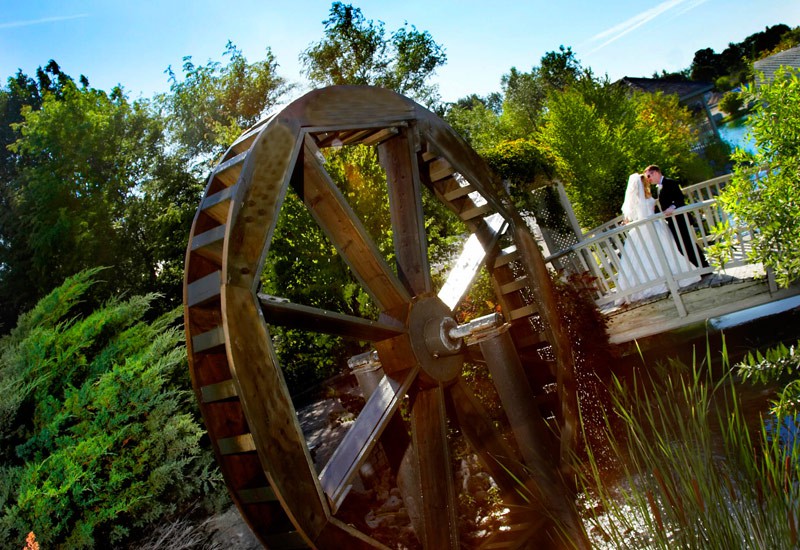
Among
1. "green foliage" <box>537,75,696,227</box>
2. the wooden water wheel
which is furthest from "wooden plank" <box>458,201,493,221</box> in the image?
"green foliage" <box>537,75,696,227</box>


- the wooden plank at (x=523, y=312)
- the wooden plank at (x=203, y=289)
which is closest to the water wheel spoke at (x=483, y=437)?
the wooden plank at (x=523, y=312)

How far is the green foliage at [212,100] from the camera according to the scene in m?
18.7

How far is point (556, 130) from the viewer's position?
65.5ft

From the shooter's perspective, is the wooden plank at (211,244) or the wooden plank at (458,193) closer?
the wooden plank at (211,244)

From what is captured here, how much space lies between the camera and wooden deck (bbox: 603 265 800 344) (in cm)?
610

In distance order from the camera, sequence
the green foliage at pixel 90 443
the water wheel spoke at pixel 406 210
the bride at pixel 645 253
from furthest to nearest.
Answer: the bride at pixel 645 253
the water wheel spoke at pixel 406 210
the green foliage at pixel 90 443

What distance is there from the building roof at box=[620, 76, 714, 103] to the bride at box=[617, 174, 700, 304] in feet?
134

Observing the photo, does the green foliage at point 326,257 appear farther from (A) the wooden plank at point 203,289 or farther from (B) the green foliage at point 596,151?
(B) the green foliage at point 596,151

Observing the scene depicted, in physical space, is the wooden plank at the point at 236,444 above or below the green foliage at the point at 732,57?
below

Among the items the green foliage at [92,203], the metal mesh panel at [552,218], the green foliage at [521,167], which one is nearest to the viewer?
the green foliage at [521,167]

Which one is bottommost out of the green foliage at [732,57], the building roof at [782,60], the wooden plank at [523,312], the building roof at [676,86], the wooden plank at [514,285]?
the wooden plank at [523,312]

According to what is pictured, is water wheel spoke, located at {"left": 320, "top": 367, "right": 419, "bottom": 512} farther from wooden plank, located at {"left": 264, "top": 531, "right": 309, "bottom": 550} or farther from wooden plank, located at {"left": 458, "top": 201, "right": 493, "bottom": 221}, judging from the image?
wooden plank, located at {"left": 458, "top": 201, "right": 493, "bottom": 221}

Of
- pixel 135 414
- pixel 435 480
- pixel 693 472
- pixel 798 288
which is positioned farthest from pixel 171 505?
pixel 798 288

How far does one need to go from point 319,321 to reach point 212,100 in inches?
727
